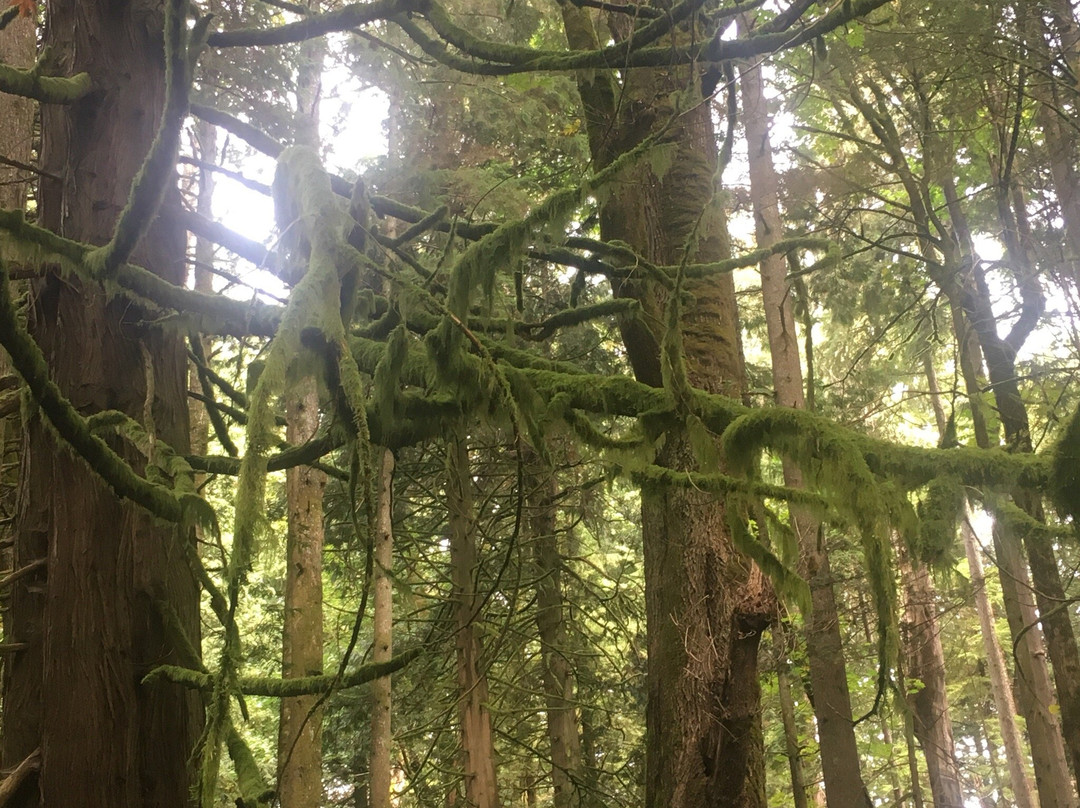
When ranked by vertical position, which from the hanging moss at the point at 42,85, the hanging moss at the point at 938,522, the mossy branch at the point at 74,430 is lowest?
the hanging moss at the point at 938,522

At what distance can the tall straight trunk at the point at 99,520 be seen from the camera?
2424mm

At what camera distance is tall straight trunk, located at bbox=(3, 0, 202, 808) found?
242 cm

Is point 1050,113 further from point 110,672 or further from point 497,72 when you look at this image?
point 110,672

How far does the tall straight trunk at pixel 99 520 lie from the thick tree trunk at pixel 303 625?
165 inches

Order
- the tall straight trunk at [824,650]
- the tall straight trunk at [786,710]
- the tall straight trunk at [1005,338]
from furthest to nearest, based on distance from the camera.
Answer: the tall straight trunk at [786,710] → the tall straight trunk at [1005,338] → the tall straight trunk at [824,650]

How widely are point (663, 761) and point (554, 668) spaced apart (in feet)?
15.2

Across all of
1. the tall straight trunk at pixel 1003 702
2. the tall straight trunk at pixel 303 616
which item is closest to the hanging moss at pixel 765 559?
the tall straight trunk at pixel 303 616

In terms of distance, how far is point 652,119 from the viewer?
17.2ft

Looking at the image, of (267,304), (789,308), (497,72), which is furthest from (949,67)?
(267,304)

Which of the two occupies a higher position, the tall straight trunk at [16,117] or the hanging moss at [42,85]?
the tall straight trunk at [16,117]

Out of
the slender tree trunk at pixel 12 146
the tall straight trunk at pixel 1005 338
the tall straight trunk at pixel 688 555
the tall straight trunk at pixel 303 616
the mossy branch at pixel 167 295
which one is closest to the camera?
the mossy branch at pixel 167 295

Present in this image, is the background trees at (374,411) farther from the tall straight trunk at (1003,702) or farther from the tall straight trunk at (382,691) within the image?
the tall straight trunk at (1003,702)

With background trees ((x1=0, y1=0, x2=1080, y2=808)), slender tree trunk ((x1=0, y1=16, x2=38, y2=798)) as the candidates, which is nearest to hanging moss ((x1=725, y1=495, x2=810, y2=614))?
background trees ((x1=0, y1=0, x2=1080, y2=808))

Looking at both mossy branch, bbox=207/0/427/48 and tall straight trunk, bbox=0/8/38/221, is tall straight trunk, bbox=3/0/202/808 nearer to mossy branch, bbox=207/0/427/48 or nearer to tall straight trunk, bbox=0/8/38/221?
mossy branch, bbox=207/0/427/48
